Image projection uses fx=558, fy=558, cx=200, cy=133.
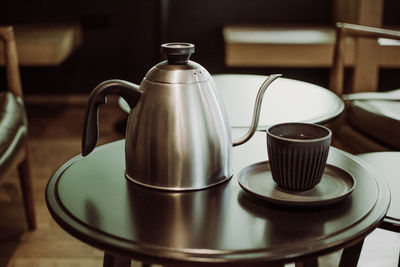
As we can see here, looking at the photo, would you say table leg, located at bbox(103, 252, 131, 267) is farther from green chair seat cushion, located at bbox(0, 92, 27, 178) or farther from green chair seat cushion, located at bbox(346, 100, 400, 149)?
green chair seat cushion, located at bbox(346, 100, 400, 149)

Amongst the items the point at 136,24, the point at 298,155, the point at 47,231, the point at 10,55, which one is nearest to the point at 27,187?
the point at 47,231

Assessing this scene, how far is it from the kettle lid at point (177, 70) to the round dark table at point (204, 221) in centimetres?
18

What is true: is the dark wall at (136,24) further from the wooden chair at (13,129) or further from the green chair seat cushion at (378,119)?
the wooden chair at (13,129)

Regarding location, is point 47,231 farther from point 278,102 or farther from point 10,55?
point 278,102

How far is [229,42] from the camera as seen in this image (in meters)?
2.89

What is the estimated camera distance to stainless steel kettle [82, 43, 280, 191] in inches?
33.7

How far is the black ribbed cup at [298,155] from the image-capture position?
82 cm

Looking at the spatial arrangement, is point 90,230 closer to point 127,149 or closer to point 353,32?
point 127,149

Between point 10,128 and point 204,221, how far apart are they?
107 cm

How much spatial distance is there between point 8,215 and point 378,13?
2.10 meters

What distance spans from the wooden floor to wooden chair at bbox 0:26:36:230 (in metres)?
0.09

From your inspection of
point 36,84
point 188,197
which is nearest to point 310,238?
point 188,197

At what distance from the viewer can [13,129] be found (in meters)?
1.71

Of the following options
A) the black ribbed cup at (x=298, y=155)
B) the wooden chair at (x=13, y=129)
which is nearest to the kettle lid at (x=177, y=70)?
the black ribbed cup at (x=298, y=155)
